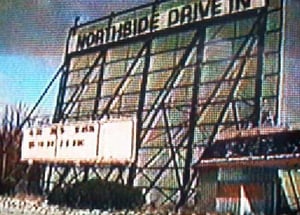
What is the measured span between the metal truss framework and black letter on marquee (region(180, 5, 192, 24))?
4 cm

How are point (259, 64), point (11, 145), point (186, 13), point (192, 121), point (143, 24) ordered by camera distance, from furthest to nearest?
point (11, 145)
point (143, 24)
point (186, 13)
point (192, 121)
point (259, 64)

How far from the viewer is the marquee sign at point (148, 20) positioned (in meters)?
3.06

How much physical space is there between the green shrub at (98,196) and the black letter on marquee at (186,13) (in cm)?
79

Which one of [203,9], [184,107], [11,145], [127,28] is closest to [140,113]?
[184,107]

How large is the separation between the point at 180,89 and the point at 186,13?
1.16 ft

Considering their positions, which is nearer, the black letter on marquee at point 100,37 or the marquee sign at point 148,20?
the marquee sign at point 148,20

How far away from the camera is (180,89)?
3.11 m

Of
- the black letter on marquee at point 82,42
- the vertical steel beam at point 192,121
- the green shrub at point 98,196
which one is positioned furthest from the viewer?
the black letter on marquee at point 82,42

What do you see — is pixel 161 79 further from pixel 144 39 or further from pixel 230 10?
pixel 230 10

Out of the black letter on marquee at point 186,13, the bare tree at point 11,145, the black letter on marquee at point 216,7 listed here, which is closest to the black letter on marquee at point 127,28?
the black letter on marquee at point 186,13

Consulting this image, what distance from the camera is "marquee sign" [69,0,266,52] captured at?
10.0 feet

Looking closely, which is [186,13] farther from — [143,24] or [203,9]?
[143,24]

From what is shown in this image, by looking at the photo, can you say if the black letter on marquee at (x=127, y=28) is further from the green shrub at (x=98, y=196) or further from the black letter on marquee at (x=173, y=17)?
the green shrub at (x=98, y=196)

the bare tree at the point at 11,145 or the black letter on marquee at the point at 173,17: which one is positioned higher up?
the black letter on marquee at the point at 173,17
